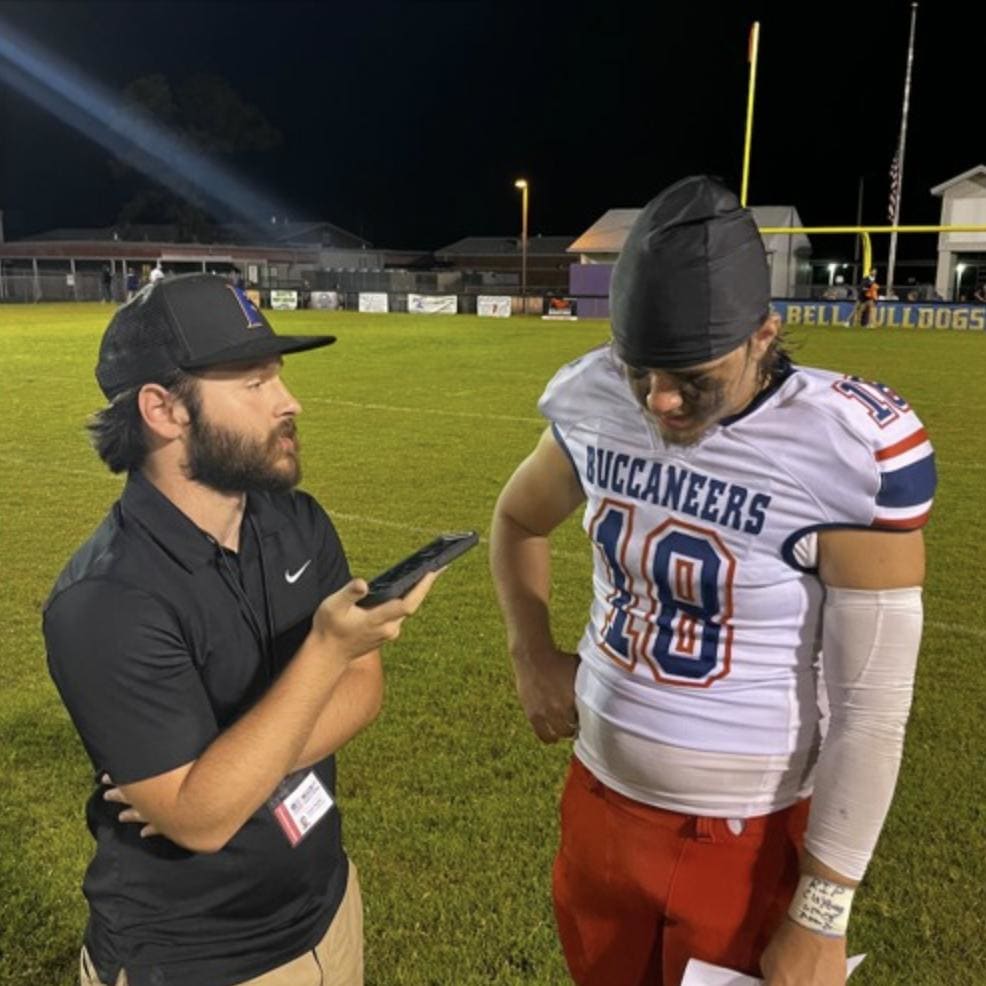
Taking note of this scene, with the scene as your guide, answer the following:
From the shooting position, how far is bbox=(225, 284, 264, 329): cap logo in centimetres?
202

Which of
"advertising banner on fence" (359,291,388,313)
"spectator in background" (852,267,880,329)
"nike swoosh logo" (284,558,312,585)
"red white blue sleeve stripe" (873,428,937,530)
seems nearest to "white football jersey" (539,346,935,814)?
"red white blue sleeve stripe" (873,428,937,530)

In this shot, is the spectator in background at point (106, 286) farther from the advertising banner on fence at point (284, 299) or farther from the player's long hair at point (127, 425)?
the player's long hair at point (127, 425)

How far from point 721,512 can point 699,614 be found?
19cm

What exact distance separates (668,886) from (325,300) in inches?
1603

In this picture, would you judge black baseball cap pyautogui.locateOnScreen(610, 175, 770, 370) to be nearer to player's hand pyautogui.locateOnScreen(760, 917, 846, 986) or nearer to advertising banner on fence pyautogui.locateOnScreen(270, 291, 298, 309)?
player's hand pyautogui.locateOnScreen(760, 917, 846, 986)

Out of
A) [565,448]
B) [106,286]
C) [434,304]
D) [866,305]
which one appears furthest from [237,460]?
[106,286]

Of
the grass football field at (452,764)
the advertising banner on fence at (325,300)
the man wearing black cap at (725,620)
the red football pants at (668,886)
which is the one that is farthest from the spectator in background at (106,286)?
the red football pants at (668,886)

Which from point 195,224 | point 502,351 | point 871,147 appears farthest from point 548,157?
point 502,351

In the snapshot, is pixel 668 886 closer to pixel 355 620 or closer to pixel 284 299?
pixel 355 620

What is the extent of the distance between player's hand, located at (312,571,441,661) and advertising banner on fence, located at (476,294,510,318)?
3606 cm

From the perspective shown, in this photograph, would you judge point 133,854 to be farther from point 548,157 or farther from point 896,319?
point 548,157

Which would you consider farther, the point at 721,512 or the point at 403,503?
the point at 403,503

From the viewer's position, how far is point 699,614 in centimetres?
177

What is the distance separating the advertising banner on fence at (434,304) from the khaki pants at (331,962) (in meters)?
36.8
